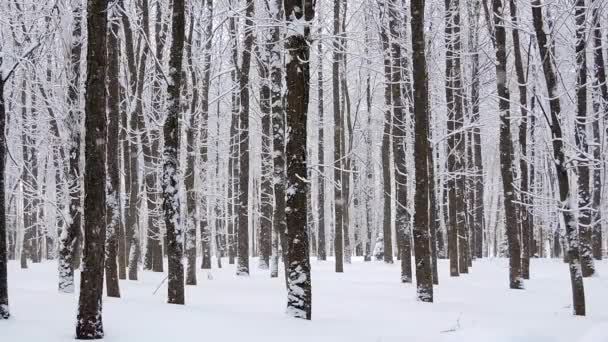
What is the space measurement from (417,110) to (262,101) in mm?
8351

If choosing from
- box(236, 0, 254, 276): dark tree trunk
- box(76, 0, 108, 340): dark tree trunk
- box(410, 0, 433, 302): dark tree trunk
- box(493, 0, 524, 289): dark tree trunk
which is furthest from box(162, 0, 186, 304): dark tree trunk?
box(493, 0, 524, 289): dark tree trunk

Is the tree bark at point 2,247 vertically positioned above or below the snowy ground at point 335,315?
above

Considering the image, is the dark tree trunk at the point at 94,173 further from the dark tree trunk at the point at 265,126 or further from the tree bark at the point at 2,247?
the dark tree trunk at the point at 265,126

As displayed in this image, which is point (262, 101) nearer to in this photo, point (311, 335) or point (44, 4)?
point (44, 4)

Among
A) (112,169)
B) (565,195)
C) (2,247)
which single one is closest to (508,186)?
(565,195)

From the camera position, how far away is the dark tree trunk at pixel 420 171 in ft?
34.8

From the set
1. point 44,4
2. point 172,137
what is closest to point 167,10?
point 44,4

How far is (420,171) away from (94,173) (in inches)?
261

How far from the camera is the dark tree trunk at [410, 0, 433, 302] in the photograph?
34.8 ft

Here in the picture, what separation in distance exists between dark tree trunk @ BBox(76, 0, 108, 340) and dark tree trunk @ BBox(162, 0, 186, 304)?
297cm

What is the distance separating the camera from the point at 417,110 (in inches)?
428

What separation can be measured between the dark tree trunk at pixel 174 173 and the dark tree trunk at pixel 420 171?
473 cm

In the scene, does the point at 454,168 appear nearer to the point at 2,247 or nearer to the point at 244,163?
the point at 244,163

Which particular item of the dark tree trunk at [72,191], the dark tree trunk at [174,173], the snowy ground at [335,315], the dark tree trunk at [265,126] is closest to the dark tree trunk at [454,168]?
the snowy ground at [335,315]
